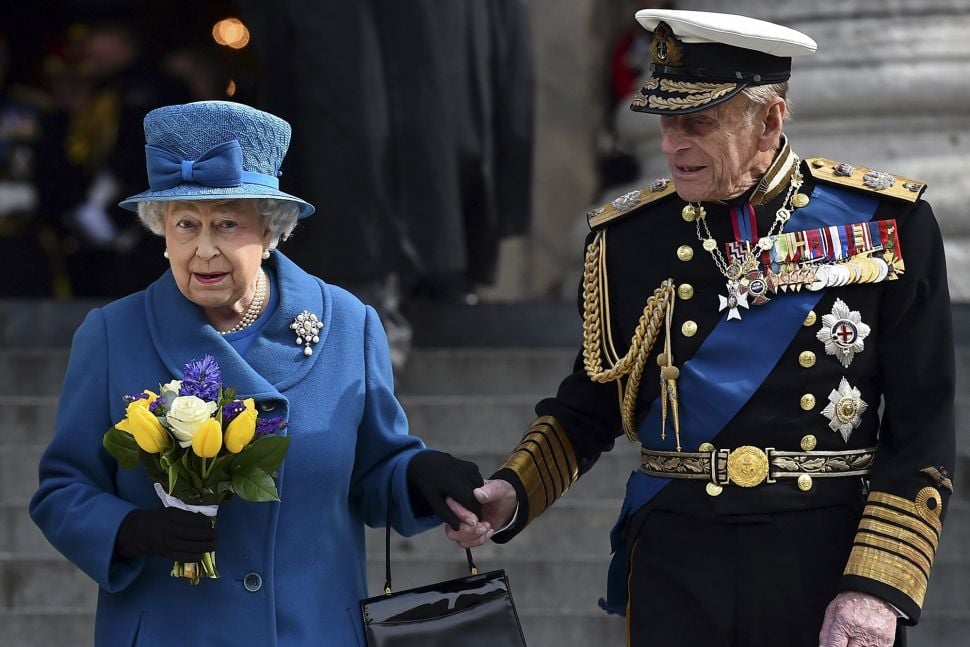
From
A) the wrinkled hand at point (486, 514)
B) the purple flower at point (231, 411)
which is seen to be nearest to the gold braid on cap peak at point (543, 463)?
the wrinkled hand at point (486, 514)

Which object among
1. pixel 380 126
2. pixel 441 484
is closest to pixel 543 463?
pixel 441 484

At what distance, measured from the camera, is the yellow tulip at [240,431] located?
3441mm

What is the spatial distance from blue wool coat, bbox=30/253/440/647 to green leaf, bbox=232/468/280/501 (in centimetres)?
16

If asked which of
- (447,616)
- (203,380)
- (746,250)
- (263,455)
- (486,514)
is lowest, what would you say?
(447,616)

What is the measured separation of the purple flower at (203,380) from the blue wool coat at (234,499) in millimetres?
108

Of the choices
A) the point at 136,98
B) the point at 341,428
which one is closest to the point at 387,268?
the point at 136,98

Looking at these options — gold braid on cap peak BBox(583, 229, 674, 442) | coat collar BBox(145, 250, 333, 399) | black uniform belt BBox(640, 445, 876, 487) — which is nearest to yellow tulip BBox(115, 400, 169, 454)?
coat collar BBox(145, 250, 333, 399)

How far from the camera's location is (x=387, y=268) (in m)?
7.71

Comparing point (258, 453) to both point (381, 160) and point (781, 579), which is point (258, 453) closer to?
point (781, 579)

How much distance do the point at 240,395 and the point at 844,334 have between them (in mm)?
1209

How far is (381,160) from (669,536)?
166 inches

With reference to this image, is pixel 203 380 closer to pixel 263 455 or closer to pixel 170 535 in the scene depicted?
pixel 263 455

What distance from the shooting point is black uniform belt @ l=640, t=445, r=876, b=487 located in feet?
11.9

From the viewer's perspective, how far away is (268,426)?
3549 mm
